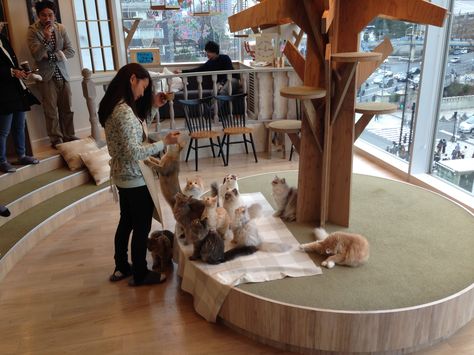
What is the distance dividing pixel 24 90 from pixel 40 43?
75cm

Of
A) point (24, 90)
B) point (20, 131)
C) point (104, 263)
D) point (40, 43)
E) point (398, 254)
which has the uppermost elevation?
point (40, 43)

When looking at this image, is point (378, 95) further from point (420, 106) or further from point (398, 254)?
point (398, 254)

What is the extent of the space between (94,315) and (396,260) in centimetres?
205

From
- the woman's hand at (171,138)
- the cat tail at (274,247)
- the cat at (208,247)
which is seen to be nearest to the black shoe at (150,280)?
the cat at (208,247)

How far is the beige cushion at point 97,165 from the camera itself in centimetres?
478

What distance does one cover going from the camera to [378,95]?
6223 millimetres

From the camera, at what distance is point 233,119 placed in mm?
6262

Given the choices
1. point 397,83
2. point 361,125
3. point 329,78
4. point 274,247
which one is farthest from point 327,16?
point 397,83

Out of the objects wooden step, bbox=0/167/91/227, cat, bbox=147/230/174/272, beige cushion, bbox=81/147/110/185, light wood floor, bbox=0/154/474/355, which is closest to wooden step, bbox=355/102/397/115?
light wood floor, bbox=0/154/474/355

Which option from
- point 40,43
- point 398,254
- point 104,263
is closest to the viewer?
point 398,254

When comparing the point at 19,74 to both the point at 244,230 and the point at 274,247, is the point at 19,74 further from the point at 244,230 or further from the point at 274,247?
the point at 274,247

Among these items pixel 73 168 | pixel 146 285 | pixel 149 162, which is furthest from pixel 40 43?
pixel 146 285

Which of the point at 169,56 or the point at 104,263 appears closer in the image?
the point at 104,263

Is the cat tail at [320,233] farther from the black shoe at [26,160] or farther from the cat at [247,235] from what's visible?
the black shoe at [26,160]
